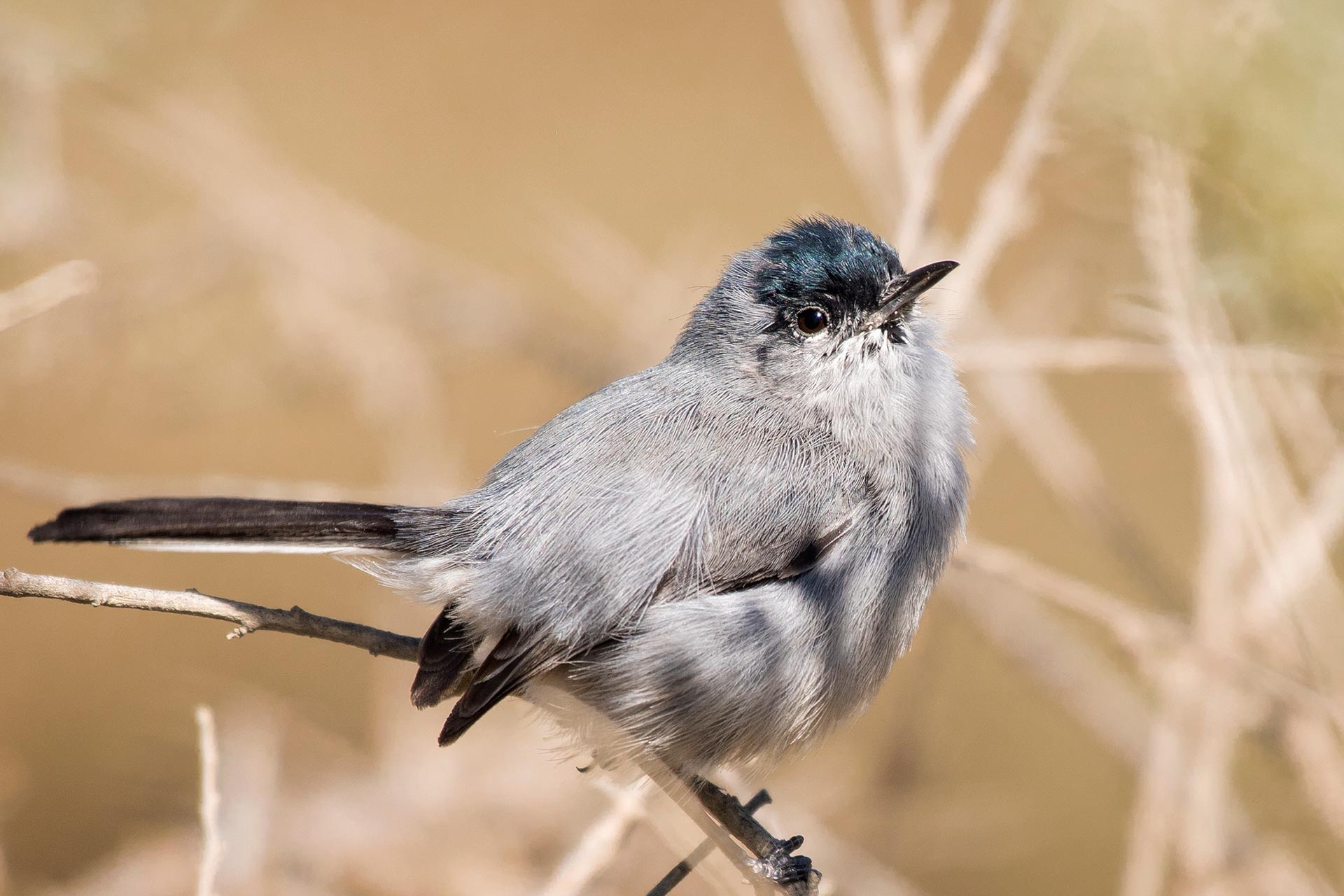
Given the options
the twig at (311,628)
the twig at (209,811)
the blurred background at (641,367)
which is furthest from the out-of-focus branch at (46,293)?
the twig at (209,811)

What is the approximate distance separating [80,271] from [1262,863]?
9.42 ft

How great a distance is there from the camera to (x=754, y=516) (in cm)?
213

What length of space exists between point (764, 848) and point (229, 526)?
114cm

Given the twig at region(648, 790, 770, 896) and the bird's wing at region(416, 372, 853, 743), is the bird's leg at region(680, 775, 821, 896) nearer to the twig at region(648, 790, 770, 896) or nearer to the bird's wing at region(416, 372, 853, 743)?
the twig at region(648, 790, 770, 896)

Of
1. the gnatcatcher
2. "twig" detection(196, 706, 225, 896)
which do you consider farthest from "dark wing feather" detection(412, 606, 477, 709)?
"twig" detection(196, 706, 225, 896)

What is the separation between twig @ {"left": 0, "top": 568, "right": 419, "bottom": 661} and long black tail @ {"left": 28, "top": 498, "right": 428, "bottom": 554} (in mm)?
156

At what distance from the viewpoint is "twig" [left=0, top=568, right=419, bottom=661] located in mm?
1654

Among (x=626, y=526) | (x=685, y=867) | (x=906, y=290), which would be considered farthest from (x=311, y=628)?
(x=906, y=290)

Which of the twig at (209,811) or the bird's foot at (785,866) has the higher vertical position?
the twig at (209,811)

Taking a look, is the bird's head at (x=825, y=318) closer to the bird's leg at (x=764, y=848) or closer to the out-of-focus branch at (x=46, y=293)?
the bird's leg at (x=764, y=848)

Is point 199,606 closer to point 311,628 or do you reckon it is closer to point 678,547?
point 311,628

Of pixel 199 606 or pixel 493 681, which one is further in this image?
pixel 493 681

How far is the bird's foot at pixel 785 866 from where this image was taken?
2025 millimetres

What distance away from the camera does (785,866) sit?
209cm
